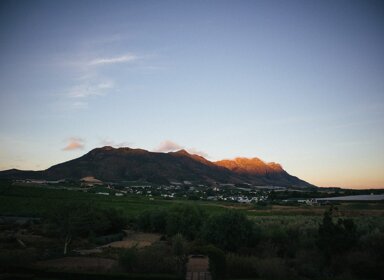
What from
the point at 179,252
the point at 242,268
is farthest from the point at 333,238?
the point at 179,252

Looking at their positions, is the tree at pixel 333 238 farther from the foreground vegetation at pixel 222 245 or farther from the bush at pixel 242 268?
the bush at pixel 242 268

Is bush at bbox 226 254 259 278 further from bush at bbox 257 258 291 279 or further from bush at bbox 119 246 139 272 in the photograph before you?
bush at bbox 119 246 139 272

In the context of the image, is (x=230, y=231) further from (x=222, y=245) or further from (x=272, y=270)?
(x=272, y=270)

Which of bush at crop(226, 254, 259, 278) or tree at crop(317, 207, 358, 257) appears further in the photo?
tree at crop(317, 207, 358, 257)

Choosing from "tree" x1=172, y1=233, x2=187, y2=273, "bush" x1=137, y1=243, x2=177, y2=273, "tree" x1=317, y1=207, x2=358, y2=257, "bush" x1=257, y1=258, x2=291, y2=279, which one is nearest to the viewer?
"bush" x1=257, y1=258, x2=291, y2=279

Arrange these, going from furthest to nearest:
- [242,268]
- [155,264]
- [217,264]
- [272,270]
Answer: [242,268], [155,264], [217,264], [272,270]

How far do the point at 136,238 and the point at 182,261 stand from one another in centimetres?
2899

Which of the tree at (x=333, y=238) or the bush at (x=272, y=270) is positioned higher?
the tree at (x=333, y=238)

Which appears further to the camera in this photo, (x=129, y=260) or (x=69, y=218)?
(x=69, y=218)

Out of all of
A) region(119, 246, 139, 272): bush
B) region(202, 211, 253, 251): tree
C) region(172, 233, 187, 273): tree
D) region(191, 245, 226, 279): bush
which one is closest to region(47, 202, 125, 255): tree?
region(119, 246, 139, 272): bush

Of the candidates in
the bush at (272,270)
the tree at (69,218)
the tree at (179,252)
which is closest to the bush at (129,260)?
the tree at (179,252)

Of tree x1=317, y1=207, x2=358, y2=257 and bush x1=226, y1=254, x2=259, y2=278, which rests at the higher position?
tree x1=317, y1=207, x2=358, y2=257

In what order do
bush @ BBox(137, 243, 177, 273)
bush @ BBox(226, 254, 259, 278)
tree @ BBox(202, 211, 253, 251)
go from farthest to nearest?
tree @ BBox(202, 211, 253, 251) → bush @ BBox(137, 243, 177, 273) → bush @ BBox(226, 254, 259, 278)

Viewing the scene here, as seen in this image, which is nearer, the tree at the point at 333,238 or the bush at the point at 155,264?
the bush at the point at 155,264
